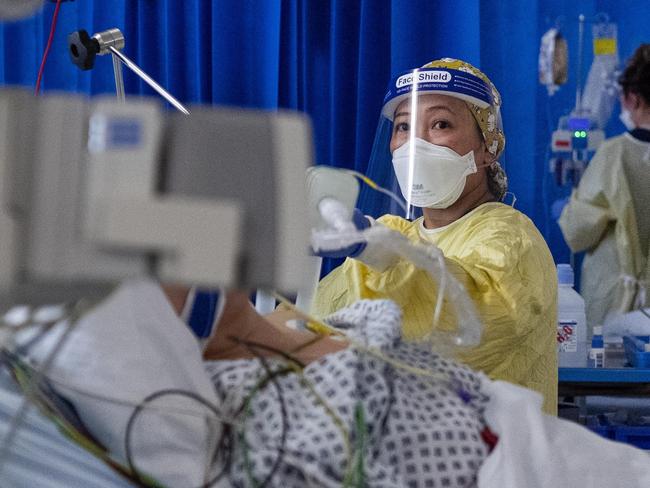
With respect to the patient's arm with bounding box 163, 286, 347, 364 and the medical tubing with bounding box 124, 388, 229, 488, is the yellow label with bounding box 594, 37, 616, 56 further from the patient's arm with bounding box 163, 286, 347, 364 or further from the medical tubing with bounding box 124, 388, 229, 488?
the medical tubing with bounding box 124, 388, 229, 488

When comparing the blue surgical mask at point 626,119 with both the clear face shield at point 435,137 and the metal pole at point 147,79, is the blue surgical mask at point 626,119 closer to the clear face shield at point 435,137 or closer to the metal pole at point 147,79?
the clear face shield at point 435,137

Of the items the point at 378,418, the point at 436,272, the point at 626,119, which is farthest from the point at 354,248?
the point at 626,119

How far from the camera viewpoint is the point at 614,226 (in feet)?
9.20

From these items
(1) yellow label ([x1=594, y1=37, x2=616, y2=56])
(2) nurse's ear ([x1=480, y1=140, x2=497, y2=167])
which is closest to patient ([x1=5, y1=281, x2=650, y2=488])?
(2) nurse's ear ([x1=480, y1=140, x2=497, y2=167])

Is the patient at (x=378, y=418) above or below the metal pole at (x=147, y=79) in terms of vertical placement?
below

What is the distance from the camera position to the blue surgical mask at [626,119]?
9.36 feet

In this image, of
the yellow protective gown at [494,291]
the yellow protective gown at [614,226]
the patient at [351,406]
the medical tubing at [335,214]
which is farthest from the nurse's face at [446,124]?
the yellow protective gown at [614,226]

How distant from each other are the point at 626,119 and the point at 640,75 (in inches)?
6.1

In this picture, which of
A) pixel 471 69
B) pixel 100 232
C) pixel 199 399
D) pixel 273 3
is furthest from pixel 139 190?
pixel 273 3

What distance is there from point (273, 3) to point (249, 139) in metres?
2.42

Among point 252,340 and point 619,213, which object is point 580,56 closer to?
point 619,213

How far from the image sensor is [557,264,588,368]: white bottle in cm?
233

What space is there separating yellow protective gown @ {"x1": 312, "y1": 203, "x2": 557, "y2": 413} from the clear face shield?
96mm

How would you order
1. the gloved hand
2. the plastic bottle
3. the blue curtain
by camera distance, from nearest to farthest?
the gloved hand
the plastic bottle
the blue curtain
